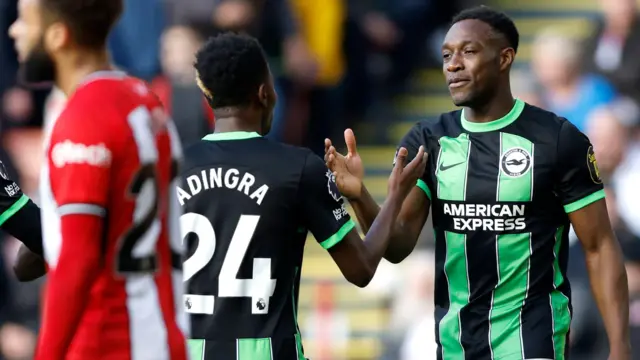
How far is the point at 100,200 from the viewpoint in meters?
4.17

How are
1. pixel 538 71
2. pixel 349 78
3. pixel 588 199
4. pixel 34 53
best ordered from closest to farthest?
1. pixel 34 53
2. pixel 588 199
3. pixel 538 71
4. pixel 349 78

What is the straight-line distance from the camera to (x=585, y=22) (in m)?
13.2

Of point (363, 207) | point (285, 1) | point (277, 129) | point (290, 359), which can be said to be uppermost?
point (285, 1)

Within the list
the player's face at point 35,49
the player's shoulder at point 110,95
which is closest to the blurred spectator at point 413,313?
the player's shoulder at point 110,95

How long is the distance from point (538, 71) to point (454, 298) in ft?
18.2

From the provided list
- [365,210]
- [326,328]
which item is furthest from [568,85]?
[365,210]

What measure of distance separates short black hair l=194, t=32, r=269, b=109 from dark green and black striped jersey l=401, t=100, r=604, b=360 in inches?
41.1

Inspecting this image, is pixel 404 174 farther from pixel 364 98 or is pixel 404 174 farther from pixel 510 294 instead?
pixel 364 98

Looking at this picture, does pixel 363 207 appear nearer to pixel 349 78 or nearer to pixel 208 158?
pixel 208 158

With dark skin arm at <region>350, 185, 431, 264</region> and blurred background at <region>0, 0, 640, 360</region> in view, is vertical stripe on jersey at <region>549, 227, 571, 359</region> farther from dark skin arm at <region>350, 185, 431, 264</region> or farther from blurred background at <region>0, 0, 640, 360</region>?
blurred background at <region>0, 0, 640, 360</region>

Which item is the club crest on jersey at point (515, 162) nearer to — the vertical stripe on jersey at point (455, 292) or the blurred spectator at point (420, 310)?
the vertical stripe on jersey at point (455, 292)

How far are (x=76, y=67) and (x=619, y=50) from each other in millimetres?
7653

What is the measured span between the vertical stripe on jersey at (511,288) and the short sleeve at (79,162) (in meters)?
2.27

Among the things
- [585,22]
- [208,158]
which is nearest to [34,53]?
[208,158]
